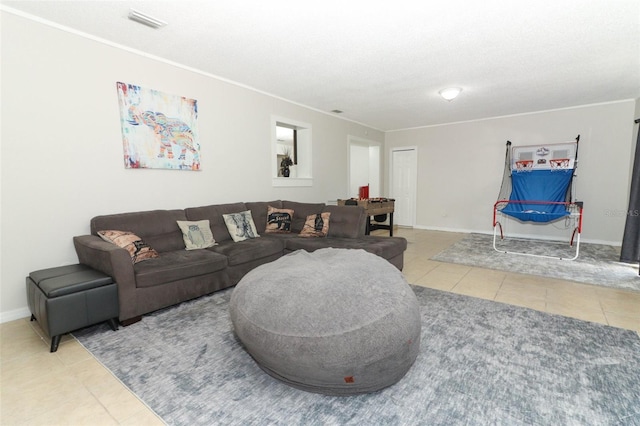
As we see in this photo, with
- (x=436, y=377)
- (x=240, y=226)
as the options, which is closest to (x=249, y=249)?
(x=240, y=226)

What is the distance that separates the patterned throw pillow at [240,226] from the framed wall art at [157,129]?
76 cm

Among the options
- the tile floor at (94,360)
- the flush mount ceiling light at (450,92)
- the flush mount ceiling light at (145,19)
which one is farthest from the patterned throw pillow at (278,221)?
the flush mount ceiling light at (450,92)

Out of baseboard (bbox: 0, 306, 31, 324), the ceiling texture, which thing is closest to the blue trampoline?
the ceiling texture

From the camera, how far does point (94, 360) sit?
192 cm

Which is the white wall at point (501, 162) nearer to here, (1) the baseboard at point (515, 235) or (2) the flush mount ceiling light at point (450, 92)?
(1) the baseboard at point (515, 235)

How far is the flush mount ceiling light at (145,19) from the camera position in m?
2.39

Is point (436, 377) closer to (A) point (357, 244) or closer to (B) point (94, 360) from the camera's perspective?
(A) point (357, 244)

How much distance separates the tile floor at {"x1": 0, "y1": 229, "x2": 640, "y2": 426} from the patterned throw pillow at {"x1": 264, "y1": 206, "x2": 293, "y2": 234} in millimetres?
1721

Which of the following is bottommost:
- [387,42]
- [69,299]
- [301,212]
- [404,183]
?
[69,299]

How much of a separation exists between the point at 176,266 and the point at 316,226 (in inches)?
69.0

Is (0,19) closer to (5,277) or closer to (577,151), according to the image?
(5,277)

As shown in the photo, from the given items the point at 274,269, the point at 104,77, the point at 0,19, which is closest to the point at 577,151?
the point at 274,269

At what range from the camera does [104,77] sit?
2887mm

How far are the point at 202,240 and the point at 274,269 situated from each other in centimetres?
159
